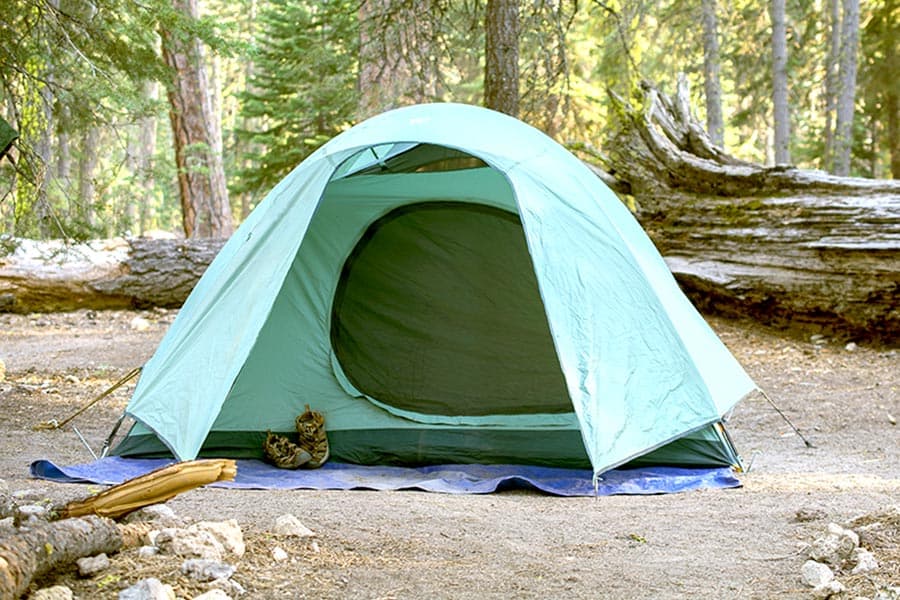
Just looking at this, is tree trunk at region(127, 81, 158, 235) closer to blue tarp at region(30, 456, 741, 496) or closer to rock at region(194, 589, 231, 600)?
blue tarp at region(30, 456, 741, 496)

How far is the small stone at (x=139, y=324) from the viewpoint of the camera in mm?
9148

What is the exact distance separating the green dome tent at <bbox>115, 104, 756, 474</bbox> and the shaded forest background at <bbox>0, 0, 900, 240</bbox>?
164cm

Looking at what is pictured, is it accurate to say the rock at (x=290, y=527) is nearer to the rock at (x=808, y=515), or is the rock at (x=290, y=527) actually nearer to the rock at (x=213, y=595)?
the rock at (x=213, y=595)

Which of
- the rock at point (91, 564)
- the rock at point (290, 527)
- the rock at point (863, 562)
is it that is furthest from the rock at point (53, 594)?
the rock at point (863, 562)

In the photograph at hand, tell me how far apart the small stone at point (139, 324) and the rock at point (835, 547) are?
7388 millimetres

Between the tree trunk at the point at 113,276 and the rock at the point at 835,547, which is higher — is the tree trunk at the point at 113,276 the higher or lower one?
the higher one

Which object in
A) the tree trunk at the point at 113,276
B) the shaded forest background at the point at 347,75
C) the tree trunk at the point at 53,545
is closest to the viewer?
the tree trunk at the point at 53,545

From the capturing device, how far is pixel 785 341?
8.28m

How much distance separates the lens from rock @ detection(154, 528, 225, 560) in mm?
2697

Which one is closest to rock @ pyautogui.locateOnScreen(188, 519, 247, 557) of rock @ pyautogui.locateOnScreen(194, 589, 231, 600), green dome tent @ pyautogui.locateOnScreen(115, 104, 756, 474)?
rock @ pyautogui.locateOnScreen(194, 589, 231, 600)

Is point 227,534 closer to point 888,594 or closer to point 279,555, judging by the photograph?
point 279,555

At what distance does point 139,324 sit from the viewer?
923 centimetres

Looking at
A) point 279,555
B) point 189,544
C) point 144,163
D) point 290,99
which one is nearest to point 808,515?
point 279,555

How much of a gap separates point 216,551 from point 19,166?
13.3 ft
